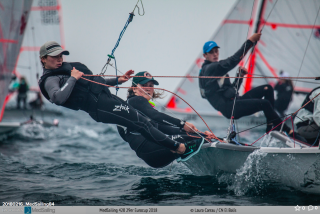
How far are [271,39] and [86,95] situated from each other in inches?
222

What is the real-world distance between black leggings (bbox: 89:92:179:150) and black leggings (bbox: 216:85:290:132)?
1178mm

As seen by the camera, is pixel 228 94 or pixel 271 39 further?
pixel 271 39

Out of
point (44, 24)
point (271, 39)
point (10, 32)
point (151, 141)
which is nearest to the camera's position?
point (151, 141)

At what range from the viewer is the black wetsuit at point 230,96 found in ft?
12.0

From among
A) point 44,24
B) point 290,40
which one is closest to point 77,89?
point 290,40

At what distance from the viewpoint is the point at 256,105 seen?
3713mm

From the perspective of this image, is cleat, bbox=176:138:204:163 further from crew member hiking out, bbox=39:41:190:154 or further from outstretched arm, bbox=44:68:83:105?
outstretched arm, bbox=44:68:83:105

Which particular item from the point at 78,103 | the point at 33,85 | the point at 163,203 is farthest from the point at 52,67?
the point at 33,85

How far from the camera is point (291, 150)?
2828 millimetres

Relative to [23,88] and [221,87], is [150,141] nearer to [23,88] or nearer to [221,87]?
[221,87]

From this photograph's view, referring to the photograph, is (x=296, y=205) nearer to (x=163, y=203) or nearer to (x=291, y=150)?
(x=291, y=150)

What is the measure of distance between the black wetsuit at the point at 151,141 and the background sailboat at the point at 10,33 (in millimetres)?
2893

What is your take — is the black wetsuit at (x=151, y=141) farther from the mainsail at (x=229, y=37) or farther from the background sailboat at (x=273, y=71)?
the mainsail at (x=229, y=37)

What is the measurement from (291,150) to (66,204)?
197 centimetres
